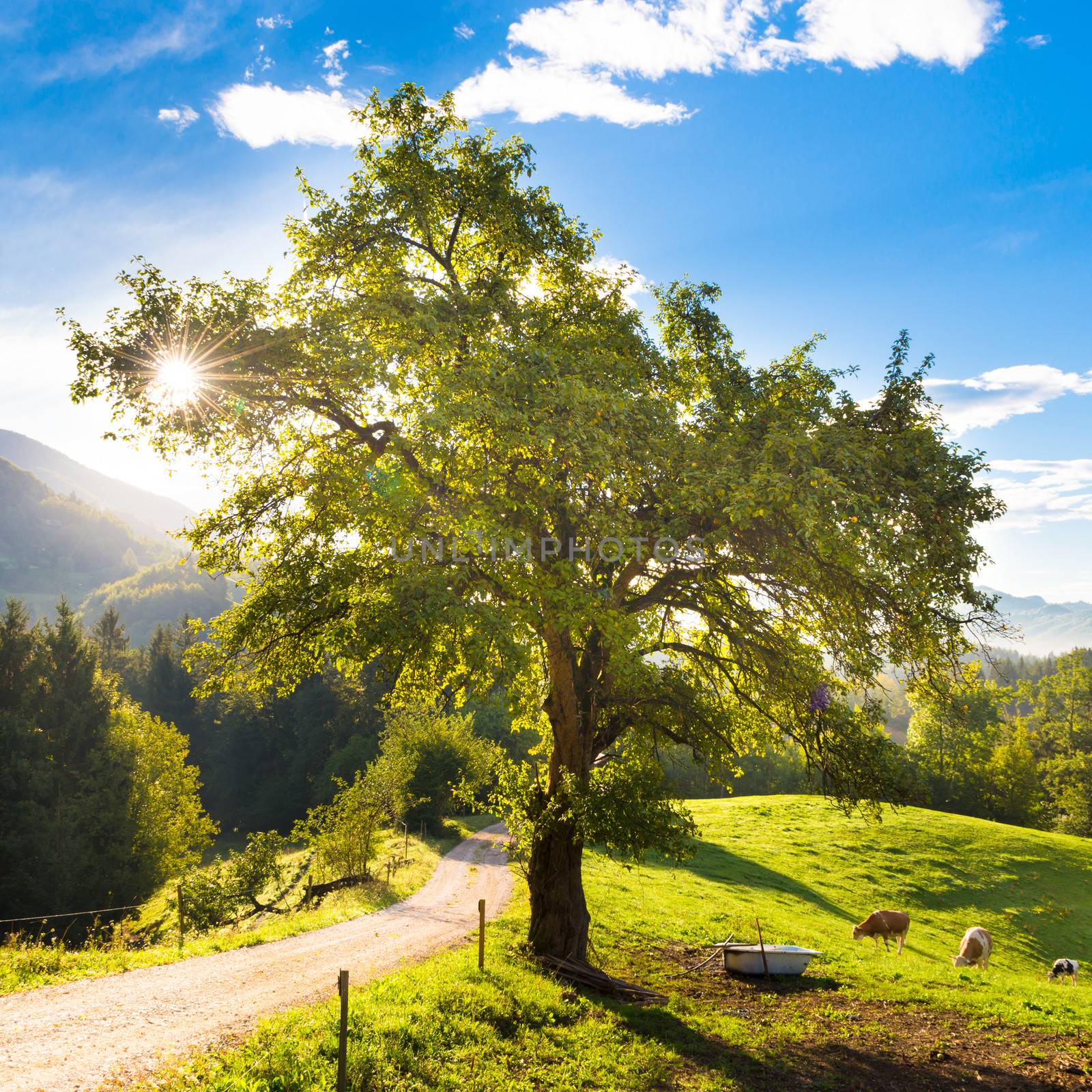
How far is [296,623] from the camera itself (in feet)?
42.7

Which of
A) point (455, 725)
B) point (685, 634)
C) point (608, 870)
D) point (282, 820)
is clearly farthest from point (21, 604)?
point (685, 634)

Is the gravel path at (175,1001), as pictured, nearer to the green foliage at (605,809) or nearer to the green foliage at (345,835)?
the green foliage at (605,809)

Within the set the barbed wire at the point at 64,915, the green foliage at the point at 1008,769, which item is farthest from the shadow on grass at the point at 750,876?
the green foliage at the point at 1008,769

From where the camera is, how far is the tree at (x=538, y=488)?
37.2 ft

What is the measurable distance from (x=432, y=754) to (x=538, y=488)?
142 ft

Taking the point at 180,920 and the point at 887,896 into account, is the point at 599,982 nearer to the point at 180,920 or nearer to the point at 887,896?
the point at 180,920

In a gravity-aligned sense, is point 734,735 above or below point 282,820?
above

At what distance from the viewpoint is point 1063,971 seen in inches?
882

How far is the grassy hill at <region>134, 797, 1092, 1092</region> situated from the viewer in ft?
32.3

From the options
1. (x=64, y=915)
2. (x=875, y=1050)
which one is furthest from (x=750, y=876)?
(x=64, y=915)

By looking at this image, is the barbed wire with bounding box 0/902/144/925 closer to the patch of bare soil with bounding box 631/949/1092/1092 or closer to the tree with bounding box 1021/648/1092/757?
the patch of bare soil with bounding box 631/949/1092/1092

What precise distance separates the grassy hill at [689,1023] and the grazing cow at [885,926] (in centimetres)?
65

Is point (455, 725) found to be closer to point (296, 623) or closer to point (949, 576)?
point (296, 623)

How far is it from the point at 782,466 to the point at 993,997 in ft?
47.7
